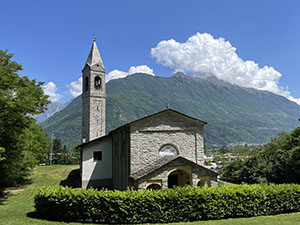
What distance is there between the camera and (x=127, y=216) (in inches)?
479

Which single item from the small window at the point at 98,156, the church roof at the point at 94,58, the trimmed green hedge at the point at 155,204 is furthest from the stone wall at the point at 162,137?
the church roof at the point at 94,58

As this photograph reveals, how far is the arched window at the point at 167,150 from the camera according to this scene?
2047 centimetres

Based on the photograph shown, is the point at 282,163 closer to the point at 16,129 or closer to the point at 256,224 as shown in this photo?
the point at 256,224

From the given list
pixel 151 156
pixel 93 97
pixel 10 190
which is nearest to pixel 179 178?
pixel 151 156

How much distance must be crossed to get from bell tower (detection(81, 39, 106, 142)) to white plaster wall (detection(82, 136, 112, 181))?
189 inches

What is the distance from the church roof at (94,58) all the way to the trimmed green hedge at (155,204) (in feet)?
72.3

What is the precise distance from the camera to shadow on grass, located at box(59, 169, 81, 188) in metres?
28.0

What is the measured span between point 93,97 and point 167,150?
1553cm

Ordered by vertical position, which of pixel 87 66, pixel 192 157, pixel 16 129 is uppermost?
pixel 87 66

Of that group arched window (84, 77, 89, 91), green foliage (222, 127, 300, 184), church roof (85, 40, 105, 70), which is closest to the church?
arched window (84, 77, 89, 91)

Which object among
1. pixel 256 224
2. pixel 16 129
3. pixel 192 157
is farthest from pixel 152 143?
pixel 16 129

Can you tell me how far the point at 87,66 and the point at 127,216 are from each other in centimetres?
2497

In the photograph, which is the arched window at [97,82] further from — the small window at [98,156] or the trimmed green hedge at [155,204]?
the trimmed green hedge at [155,204]

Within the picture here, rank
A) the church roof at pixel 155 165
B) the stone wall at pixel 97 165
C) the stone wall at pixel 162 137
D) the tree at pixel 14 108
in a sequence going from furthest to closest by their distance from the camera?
the stone wall at pixel 97 165
the stone wall at pixel 162 137
the tree at pixel 14 108
the church roof at pixel 155 165
